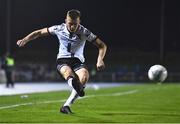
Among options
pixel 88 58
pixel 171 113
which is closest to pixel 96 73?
pixel 88 58

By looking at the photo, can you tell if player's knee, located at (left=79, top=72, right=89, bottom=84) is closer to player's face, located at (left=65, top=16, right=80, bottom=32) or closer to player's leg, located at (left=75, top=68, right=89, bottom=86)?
player's leg, located at (left=75, top=68, right=89, bottom=86)

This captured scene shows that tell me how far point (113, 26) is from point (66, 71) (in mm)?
47040

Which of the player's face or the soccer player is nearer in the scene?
the player's face

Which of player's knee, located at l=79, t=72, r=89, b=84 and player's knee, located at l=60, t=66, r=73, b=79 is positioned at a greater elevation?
player's knee, located at l=60, t=66, r=73, b=79

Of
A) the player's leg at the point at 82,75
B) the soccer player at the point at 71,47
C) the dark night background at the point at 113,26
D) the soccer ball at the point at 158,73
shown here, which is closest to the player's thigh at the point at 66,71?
the soccer player at the point at 71,47

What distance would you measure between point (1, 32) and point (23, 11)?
3.39m

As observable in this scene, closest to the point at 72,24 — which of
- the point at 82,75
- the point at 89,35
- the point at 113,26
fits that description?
the point at 89,35

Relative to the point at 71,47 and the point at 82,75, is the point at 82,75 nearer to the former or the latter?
the point at 82,75

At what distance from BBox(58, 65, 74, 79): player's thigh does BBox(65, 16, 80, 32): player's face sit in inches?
33.1

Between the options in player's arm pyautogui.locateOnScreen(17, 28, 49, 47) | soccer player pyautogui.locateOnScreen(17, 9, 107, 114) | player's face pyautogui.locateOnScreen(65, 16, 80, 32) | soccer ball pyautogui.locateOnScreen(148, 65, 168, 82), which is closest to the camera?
player's face pyautogui.locateOnScreen(65, 16, 80, 32)

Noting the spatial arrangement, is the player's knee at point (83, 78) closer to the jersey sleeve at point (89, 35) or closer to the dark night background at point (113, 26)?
the jersey sleeve at point (89, 35)

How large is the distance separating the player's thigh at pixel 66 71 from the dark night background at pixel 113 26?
42.5m

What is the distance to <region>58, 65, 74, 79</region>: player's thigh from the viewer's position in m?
Result: 11.4

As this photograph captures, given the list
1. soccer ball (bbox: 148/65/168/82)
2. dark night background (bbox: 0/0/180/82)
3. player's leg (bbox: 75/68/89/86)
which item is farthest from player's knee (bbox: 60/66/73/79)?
dark night background (bbox: 0/0/180/82)
